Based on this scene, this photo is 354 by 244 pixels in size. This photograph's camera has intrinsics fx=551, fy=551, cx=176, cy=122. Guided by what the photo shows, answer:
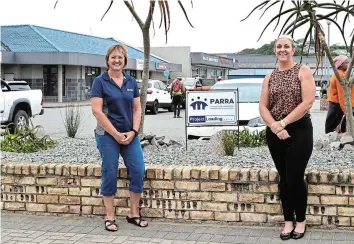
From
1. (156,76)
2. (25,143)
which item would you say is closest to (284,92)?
(25,143)

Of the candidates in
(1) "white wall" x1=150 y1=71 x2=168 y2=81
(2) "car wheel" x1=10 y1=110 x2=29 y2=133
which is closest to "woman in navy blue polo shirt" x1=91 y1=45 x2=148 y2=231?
(2) "car wheel" x1=10 y1=110 x2=29 y2=133

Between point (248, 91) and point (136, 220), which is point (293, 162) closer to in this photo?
point (136, 220)

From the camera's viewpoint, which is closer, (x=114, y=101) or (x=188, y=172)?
(x=114, y=101)

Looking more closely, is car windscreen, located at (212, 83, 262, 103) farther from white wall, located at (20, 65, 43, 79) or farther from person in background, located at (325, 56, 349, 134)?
white wall, located at (20, 65, 43, 79)

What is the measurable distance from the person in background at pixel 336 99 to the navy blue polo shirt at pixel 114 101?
13.1ft

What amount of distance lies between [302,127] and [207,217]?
1450mm

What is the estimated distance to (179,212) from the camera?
596 centimetres

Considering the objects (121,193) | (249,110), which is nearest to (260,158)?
(121,193)

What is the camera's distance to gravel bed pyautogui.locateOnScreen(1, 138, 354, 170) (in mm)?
6309

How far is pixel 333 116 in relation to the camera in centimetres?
919

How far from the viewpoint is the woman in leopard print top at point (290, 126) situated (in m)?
5.17

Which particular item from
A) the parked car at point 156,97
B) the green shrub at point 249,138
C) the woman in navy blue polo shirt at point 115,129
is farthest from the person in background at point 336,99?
the parked car at point 156,97

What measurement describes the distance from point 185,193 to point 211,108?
243 cm

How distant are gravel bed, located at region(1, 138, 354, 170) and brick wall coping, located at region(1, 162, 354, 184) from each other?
14.9 inches
